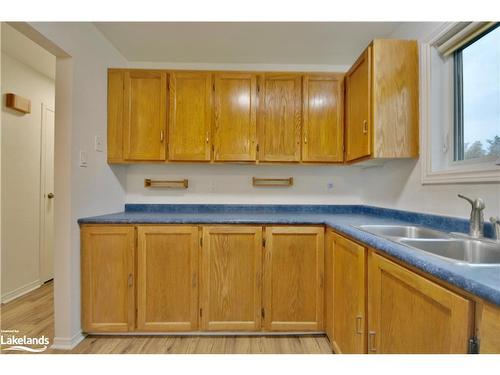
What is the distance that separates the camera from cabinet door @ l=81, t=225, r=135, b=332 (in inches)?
70.9

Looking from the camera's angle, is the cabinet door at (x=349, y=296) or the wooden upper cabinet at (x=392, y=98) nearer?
the cabinet door at (x=349, y=296)

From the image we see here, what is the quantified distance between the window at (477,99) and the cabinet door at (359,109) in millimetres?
490

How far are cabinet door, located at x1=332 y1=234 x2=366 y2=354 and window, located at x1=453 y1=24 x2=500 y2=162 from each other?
85cm

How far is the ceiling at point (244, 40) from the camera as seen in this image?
6.19 ft

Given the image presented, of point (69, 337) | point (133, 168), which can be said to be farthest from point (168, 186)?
point (69, 337)

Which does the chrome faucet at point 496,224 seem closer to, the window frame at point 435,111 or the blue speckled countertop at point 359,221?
the blue speckled countertop at point 359,221

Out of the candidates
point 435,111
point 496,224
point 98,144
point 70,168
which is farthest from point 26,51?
point 496,224

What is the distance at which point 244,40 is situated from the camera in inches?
81.0

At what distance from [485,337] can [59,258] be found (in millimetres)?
2174

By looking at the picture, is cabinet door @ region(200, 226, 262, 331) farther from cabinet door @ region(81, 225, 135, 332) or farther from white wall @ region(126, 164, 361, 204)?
white wall @ region(126, 164, 361, 204)

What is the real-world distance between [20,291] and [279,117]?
307 centimetres

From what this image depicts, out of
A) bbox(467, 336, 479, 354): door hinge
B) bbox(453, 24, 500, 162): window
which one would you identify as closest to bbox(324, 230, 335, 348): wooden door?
bbox(453, 24, 500, 162): window

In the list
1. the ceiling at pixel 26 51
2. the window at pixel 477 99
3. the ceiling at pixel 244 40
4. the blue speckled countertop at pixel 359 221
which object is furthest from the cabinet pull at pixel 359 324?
the ceiling at pixel 26 51
